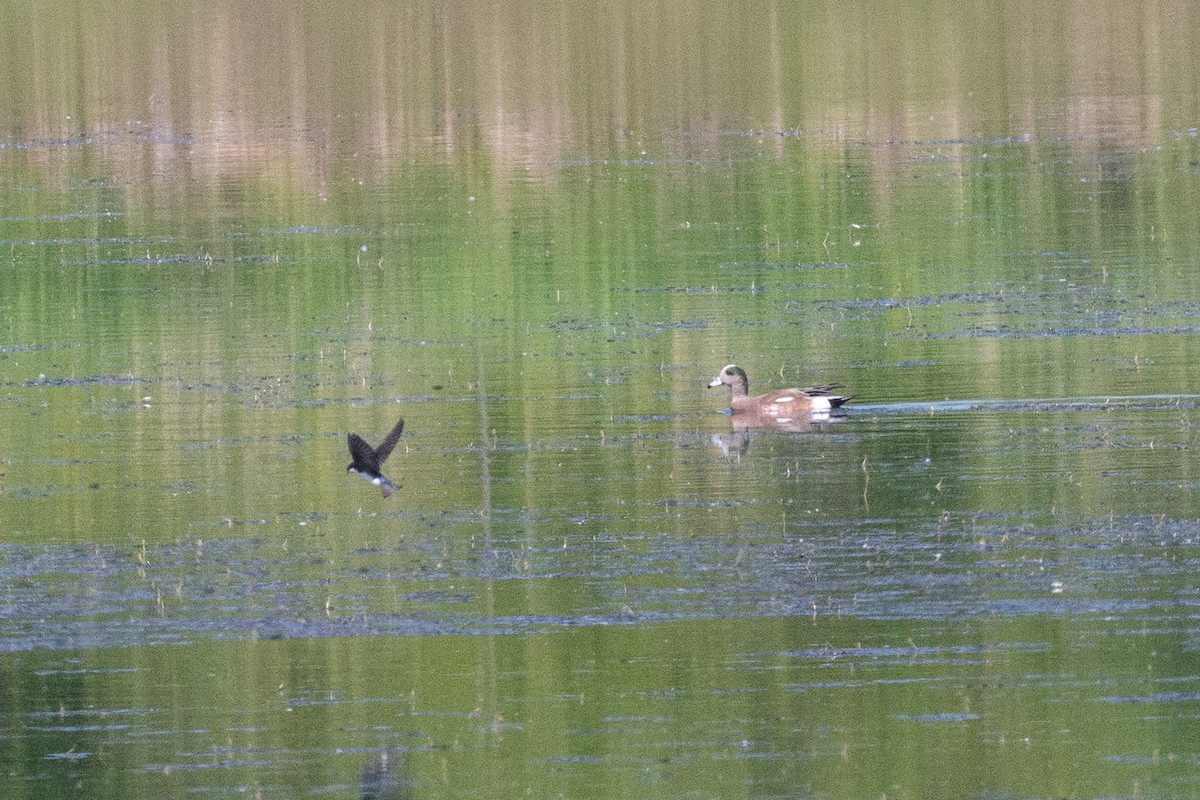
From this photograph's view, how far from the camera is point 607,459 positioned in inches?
599

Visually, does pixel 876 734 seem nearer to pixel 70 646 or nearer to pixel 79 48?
pixel 70 646

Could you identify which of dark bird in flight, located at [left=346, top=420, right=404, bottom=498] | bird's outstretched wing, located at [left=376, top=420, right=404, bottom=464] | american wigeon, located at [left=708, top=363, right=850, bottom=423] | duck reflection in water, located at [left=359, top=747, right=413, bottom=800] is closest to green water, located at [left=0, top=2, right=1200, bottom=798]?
duck reflection in water, located at [left=359, top=747, right=413, bottom=800]

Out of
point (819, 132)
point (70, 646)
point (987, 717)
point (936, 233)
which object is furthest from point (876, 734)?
point (819, 132)

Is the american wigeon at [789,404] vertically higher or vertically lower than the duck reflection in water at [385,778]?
higher

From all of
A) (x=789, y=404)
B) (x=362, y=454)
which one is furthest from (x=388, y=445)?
(x=789, y=404)

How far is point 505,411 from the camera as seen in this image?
16953mm

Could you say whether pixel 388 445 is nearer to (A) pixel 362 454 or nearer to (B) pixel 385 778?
(A) pixel 362 454

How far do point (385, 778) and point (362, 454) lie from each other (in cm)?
375

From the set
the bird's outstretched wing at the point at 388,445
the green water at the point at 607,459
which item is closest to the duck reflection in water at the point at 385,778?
the green water at the point at 607,459

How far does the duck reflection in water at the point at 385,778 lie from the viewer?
9.40 meters

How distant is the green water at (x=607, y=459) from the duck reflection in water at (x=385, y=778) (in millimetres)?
27

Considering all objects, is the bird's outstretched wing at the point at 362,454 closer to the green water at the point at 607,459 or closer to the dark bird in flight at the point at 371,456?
the dark bird in flight at the point at 371,456

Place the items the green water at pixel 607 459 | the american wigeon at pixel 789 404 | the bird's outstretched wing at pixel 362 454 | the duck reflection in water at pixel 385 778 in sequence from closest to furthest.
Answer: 1. the duck reflection in water at pixel 385 778
2. the green water at pixel 607 459
3. the bird's outstretched wing at pixel 362 454
4. the american wigeon at pixel 789 404

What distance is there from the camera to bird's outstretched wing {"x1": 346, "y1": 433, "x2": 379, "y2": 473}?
1298cm
